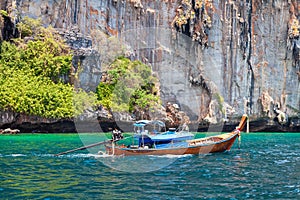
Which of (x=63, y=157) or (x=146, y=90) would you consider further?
(x=146, y=90)

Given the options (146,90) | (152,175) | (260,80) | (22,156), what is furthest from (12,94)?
(260,80)

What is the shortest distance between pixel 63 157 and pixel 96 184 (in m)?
8.62

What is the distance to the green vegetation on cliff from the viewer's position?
43.3 meters

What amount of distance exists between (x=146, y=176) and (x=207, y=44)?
4452 centimetres

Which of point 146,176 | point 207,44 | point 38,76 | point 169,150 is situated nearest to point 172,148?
point 169,150

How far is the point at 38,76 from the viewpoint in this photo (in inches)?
1844

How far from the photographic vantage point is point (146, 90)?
174ft

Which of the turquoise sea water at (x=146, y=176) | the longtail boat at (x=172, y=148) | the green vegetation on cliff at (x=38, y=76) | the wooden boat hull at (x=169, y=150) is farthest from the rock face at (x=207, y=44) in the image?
the turquoise sea water at (x=146, y=176)

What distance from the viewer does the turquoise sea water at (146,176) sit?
14898mm

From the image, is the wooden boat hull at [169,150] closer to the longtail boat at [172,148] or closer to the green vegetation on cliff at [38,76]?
the longtail boat at [172,148]

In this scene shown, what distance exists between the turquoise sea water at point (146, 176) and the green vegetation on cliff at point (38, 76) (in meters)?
17.9

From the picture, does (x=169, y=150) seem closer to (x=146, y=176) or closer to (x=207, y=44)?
(x=146, y=176)

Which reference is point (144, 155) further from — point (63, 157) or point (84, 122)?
point (84, 122)

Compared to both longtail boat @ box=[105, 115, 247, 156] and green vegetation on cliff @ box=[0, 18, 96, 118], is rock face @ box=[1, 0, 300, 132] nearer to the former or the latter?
green vegetation on cliff @ box=[0, 18, 96, 118]
